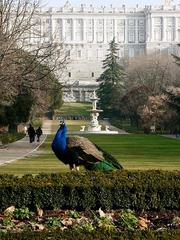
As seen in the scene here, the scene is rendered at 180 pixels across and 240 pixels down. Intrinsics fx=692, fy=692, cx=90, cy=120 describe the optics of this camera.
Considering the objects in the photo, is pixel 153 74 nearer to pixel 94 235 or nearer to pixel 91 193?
pixel 91 193

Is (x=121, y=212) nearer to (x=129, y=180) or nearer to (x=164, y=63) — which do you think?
(x=129, y=180)

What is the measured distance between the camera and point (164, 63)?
8512 cm

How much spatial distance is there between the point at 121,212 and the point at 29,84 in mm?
13719

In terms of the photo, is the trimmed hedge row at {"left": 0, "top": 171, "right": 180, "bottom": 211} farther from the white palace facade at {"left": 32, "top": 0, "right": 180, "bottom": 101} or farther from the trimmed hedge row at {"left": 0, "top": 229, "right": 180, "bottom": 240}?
the white palace facade at {"left": 32, "top": 0, "right": 180, "bottom": 101}

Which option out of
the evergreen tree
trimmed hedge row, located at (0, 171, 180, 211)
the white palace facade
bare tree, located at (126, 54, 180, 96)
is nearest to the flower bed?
trimmed hedge row, located at (0, 171, 180, 211)

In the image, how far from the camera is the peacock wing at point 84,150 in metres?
11.4

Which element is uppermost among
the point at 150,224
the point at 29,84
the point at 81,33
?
the point at 81,33

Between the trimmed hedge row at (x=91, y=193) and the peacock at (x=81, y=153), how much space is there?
161 centimetres

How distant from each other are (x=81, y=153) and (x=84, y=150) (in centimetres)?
7

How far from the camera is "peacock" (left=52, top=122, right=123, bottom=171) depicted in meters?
11.5

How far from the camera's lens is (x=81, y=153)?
11.5 meters

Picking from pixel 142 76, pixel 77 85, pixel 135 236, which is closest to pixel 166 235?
pixel 135 236

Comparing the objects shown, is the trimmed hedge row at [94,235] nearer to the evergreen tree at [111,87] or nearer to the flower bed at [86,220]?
the flower bed at [86,220]

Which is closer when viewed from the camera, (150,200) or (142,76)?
(150,200)
